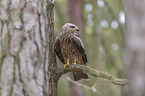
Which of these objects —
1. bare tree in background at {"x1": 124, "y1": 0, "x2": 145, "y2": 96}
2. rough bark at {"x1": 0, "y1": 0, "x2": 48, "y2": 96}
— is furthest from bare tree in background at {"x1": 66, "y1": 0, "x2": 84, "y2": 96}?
bare tree in background at {"x1": 124, "y1": 0, "x2": 145, "y2": 96}

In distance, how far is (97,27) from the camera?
27.2 feet

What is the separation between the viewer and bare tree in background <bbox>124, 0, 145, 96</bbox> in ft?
4.79

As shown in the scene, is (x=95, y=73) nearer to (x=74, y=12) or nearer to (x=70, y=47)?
(x=70, y=47)

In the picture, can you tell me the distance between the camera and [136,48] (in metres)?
1.48

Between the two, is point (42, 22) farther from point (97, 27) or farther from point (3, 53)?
point (97, 27)

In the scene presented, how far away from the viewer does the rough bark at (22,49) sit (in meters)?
2.29

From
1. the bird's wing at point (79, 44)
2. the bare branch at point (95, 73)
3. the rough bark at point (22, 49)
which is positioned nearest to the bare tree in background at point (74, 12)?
the bird's wing at point (79, 44)

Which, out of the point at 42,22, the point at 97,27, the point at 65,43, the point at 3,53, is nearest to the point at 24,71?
the point at 3,53

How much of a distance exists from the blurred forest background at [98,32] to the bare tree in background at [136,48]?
4.69 metres

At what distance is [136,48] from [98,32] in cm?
683

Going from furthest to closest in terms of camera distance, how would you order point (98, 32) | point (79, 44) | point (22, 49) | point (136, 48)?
point (98, 32) → point (79, 44) → point (22, 49) → point (136, 48)

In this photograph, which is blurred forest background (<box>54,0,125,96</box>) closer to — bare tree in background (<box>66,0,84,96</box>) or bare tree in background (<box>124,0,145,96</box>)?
bare tree in background (<box>66,0,84,96</box>)

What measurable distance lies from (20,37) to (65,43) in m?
2.39

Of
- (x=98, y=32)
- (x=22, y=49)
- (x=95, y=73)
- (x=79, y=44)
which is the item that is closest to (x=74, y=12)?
(x=98, y=32)
